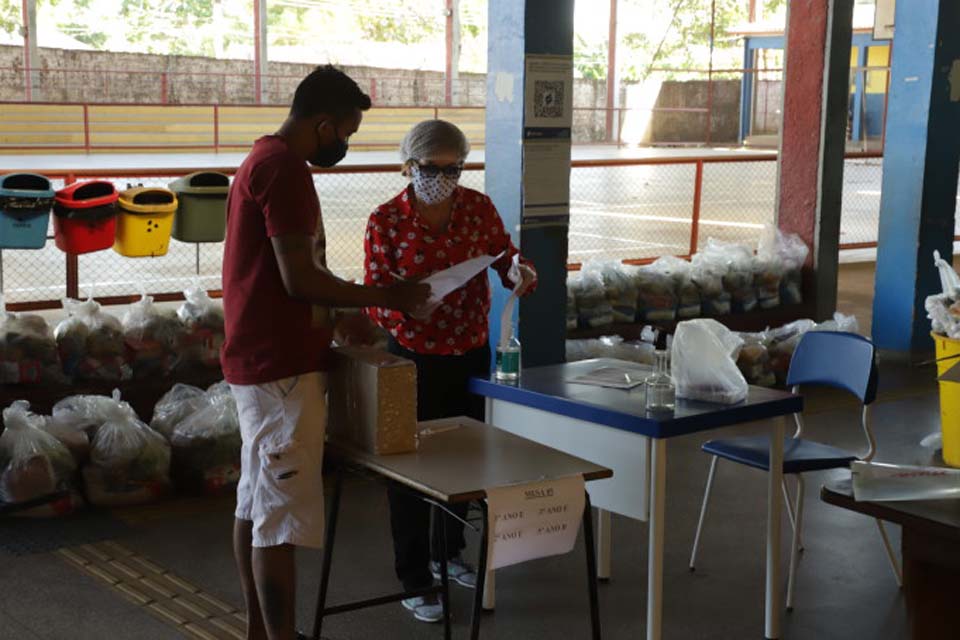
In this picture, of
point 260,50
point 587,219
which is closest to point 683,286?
point 587,219

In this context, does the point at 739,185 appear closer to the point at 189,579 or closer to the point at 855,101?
the point at 855,101

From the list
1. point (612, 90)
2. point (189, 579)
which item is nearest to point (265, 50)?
point (612, 90)

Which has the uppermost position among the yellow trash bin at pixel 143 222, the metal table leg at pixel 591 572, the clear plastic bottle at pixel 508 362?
the yellow trash bin at pixel 143 222

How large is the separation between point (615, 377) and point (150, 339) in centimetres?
267

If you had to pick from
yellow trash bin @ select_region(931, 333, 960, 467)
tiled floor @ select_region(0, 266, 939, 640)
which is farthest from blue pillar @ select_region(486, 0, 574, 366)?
yellow trash bin @ select_region(931, 333, 960, 467)

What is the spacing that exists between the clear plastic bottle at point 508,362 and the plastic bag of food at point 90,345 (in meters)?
2.38

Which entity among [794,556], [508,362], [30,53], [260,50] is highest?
[260,50]

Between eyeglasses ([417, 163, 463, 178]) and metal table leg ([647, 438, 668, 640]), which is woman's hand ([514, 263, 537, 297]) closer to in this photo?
eyeglasses ([417, 163, 463, 178])

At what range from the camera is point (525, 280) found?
14.3 ft

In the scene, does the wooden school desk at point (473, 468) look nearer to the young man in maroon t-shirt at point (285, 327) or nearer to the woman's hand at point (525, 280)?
the young man in maroon t-shirt at point (285, 327)

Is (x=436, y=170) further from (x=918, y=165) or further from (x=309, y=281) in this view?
(x=918, y=165)

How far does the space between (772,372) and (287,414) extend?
4725mm

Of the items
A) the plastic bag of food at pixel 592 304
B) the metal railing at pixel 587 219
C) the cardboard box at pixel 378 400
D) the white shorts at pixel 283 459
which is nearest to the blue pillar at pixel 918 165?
the metal railing at pixel 587 219

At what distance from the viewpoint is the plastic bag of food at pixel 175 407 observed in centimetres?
556
